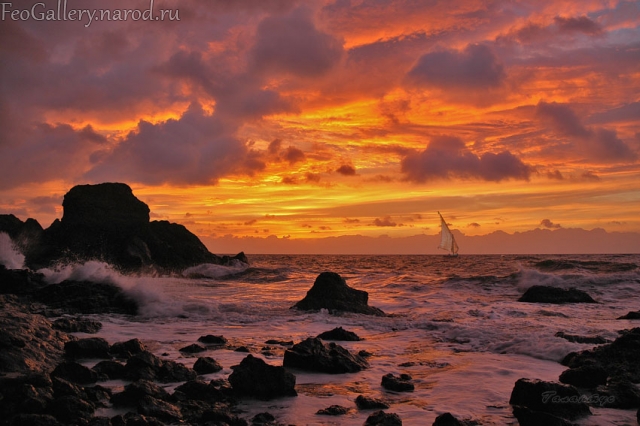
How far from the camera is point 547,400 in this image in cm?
713

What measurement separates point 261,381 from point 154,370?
2.02 meters

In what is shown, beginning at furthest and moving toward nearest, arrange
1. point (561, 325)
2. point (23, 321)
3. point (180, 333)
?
point (561, 325)
point (180, 333)
point (23, 321)

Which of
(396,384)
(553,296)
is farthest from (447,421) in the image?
(553,296)

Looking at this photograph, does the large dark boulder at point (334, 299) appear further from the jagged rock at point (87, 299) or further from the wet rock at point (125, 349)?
the wet rock at point (125, 349)

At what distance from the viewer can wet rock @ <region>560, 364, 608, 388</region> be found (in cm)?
848

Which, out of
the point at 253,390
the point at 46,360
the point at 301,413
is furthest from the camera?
the point at 46,360

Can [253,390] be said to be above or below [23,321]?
below

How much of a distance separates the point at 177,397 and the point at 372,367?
4234 millimetres

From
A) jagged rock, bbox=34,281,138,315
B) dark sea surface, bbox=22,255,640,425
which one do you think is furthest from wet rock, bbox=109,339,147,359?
jagged rock, bbox=34,281,138,315

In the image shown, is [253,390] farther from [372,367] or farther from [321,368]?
[372,367]

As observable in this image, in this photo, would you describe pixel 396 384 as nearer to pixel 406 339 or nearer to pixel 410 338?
pixel 406 339

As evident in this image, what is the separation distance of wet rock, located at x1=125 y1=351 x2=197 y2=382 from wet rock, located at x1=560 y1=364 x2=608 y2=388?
6.48 m

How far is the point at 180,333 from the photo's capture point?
13906 mm

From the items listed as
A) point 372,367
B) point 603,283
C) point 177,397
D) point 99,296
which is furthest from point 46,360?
point 603,283
